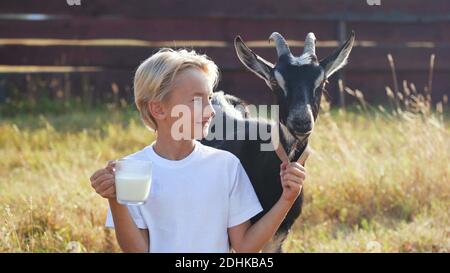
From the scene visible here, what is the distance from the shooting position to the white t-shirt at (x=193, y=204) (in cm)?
313

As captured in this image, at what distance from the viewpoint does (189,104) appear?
3152mm

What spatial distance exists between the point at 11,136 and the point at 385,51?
504 cm

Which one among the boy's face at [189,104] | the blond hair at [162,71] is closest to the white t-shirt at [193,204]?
the boy's face at [189,104]

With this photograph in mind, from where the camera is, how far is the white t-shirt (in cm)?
313

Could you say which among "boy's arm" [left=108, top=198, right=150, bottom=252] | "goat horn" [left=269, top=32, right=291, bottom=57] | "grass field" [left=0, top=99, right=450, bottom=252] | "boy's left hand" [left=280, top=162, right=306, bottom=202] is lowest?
"grass field" [left=0, top=99, right=450, bottom=252]

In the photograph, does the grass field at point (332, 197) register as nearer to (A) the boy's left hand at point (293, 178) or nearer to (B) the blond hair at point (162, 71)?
(B) the blond hair at point (162, 71)

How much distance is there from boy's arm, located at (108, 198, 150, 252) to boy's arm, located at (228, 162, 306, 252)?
326 millimetres

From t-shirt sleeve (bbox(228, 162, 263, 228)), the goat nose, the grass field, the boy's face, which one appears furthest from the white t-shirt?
the grass field

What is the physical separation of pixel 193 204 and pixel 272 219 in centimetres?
29

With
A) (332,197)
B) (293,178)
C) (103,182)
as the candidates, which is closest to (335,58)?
(293,178)

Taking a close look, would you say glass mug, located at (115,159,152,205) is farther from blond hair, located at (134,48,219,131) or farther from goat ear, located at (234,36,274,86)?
goat ear, located at (234,36,274,86)

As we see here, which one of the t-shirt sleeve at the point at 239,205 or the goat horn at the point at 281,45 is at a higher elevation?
the goat horn at the point at 281,45

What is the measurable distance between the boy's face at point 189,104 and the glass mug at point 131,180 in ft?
0.97

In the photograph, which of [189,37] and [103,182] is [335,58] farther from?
[189,37]
